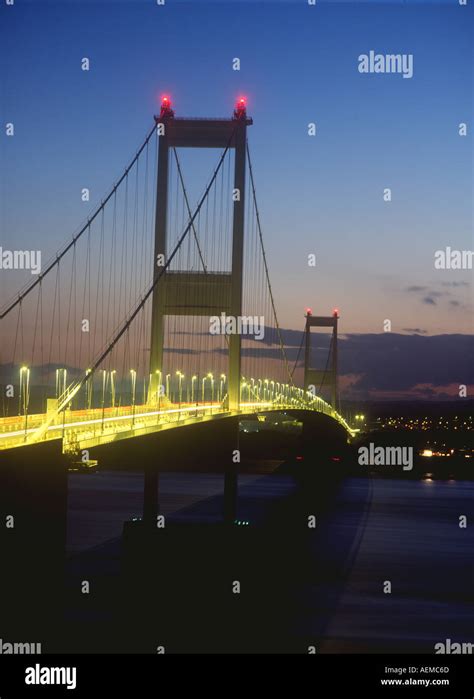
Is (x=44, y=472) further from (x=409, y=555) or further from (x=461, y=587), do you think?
(x=409, y=555)

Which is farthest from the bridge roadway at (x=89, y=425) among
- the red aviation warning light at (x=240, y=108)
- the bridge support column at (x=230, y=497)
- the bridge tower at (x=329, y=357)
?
the bridge tower at (x=329, y=357)

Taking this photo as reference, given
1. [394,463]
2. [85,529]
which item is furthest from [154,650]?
[394,463]

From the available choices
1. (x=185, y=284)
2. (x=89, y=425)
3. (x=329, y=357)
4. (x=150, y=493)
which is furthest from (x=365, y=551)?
(x=329, y=357)

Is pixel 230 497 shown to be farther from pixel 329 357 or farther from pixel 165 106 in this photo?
pixel 329 357

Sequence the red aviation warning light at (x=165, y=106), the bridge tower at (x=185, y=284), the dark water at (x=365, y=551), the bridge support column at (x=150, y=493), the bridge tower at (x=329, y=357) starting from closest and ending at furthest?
the dark water at (x=365, y=551) → the bridge support column at (x=150, y=493) → the bridge tower at (x=185, y=284) → the red aviation warning light at (x=165, y=106) → the bridge tower at (x=329, y=357)

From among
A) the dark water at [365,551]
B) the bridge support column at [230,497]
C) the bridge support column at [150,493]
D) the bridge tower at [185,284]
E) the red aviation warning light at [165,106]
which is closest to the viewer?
the dark water at [365,551]

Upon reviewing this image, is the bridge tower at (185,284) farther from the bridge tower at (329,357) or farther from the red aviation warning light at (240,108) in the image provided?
the bridge tower at (329,357)
